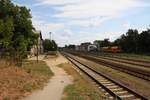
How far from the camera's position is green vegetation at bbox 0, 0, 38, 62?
3227 centimetres

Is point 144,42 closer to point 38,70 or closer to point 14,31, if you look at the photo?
point 14,31

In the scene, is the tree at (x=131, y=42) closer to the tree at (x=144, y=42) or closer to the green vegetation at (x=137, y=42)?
the green vegetation at (x=137, y=42)

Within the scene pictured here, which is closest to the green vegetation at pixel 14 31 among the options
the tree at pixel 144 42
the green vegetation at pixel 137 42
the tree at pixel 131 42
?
the tree at pixel 144 42

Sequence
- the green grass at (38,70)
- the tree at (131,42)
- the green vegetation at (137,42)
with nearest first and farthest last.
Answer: the green grass at (38,70), the green vegetation at (137,42), the tree at (131,42)

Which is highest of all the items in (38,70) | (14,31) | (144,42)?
(14,31)

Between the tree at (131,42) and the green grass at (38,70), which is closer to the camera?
the green grass at (38,70)

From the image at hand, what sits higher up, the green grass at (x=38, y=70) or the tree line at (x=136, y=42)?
the tree line at (x=136, y=42)

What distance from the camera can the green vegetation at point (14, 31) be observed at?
32266 millimetres

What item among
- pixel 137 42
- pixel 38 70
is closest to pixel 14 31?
pixel 38 70

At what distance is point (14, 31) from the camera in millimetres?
41500

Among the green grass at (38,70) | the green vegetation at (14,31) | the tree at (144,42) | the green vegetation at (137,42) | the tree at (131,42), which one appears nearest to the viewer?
the green grass at (38,70)

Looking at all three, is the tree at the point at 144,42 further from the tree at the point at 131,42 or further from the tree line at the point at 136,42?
the tree at the point at 131,42

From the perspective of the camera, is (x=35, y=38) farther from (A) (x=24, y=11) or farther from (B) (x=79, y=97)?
(B) (x=79, y=97)

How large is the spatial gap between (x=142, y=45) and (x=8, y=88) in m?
77.2
